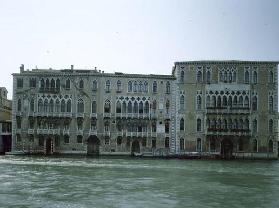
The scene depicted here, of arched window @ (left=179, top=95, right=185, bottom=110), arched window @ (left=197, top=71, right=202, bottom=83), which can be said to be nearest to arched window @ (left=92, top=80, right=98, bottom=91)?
arched window @ (left=179, top=95, right=185, bottom=110)

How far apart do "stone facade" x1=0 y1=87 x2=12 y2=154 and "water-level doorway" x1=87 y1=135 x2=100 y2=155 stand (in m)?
10.4

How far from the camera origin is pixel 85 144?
54344 mm

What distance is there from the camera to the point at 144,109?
54.7m

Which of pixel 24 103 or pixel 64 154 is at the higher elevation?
pixel 24 103

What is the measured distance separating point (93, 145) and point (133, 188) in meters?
31.3

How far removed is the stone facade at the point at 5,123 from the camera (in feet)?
190

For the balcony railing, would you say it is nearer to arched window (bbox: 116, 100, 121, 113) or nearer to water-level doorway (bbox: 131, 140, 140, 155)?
water-level doorway (bbox: 131, 140, 140, 155)

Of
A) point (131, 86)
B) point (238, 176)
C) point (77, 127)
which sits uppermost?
point (131, 86)

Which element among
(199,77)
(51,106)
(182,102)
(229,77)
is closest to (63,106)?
(51,106)

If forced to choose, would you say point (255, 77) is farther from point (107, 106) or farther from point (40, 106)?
point (40, 106)

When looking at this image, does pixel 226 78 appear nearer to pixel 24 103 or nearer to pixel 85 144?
pixel 85 144

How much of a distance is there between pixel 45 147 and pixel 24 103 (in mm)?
5428

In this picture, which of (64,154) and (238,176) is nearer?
(238,176)

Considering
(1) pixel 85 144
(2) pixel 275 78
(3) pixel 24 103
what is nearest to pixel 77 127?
(1) pixel 85 144
